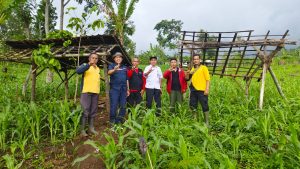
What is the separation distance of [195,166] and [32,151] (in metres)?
3.27

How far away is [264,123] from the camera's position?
6059 mm

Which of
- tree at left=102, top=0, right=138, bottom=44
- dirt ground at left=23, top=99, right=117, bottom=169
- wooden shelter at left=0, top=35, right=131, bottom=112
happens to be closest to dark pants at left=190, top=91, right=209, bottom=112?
wooden shelter at left=0, top=35, right=131, bottom=112

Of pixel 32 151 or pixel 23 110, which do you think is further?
pixel 23 110

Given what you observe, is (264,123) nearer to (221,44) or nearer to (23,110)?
(221,44)

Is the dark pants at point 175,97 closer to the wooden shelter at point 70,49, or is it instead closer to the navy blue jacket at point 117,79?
the navy blue jacket at point 117,79

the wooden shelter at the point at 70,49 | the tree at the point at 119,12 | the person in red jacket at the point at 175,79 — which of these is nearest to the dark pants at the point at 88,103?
the wooden shelter at the point at 70,49

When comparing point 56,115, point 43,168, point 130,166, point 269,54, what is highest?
point 269,54

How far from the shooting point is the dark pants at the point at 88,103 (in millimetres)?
6547

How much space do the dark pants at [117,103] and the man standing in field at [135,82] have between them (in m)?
0.70

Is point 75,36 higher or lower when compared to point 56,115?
higher

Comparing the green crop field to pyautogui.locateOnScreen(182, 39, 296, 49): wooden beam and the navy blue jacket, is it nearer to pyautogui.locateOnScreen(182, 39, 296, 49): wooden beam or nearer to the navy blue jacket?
the navy blue jacket

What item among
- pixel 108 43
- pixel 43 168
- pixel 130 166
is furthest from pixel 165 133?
pixel 108 43

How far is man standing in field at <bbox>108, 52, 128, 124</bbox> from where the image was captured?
22.2ft

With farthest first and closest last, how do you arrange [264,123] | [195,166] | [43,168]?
1. [264,123]
2. [43,168]
3. [195,166]
